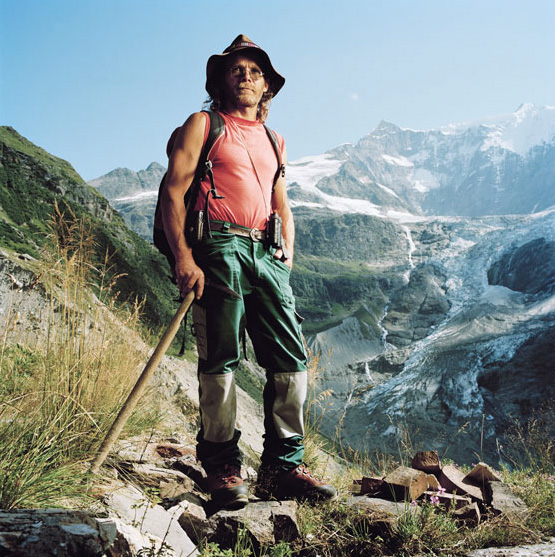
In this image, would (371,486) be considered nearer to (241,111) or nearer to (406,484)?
(406,484)

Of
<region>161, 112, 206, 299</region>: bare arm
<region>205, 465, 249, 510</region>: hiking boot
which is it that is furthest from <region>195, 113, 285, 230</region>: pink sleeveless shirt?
<region>205, 465, 249, 510</region>: hiking boot

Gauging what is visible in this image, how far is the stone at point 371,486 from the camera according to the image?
3.24 meters

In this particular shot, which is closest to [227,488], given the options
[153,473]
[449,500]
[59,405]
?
[153,473]

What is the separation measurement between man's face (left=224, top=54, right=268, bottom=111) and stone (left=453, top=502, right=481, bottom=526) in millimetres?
3125

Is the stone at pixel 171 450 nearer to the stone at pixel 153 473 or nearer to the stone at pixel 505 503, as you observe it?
the stone at pixel 153 473

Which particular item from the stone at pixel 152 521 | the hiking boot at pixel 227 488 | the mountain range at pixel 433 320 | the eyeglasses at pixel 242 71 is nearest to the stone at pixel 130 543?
the stone at pixel 152 521

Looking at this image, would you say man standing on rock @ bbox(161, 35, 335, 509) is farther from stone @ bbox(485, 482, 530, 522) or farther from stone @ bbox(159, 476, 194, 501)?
stone @ bbox(485, 482, 530, 522)

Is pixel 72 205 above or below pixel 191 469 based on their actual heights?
above

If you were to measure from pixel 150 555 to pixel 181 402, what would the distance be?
13.9 feet

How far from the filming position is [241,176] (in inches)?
121

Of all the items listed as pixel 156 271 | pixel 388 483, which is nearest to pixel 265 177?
pixel 388 483

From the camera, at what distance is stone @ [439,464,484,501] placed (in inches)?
126

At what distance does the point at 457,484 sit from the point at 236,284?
7.17 feet

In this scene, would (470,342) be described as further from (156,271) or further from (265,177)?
(265,177)
